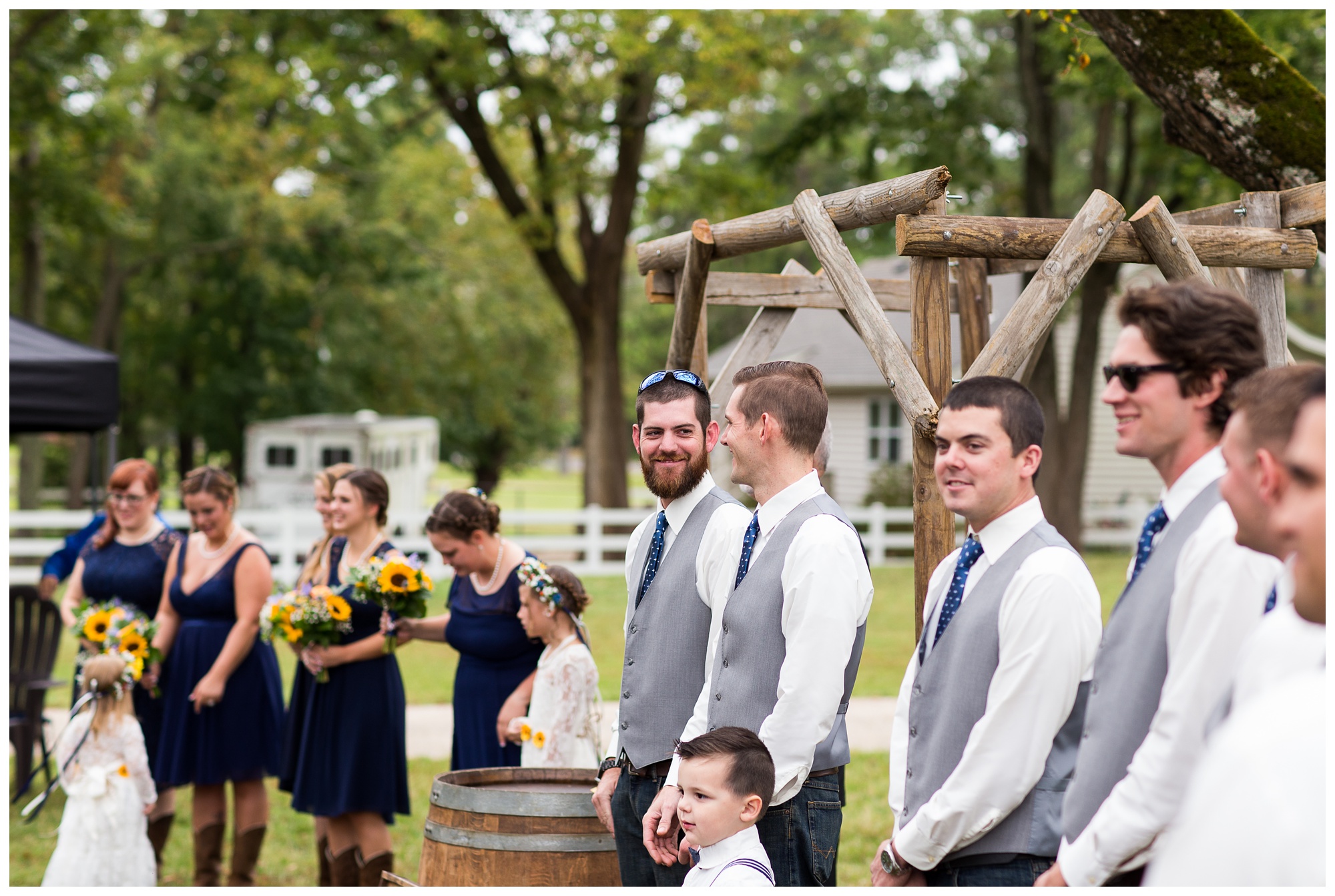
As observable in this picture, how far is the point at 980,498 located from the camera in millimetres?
2615

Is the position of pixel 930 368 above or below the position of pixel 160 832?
above

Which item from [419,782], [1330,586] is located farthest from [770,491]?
[419,782]

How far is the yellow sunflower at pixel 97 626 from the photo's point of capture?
5.79m

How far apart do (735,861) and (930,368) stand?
1664 millimetres

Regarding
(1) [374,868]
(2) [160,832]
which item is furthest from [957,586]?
(2) [160,832]

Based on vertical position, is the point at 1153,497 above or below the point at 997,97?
below

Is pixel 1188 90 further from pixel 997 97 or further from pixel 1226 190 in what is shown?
pixel 997 97

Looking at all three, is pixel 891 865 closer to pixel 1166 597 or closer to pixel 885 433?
pixel 1166 597

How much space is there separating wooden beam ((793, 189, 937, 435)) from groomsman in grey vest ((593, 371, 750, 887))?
0.60 metres

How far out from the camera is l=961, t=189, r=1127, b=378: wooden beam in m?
3.63

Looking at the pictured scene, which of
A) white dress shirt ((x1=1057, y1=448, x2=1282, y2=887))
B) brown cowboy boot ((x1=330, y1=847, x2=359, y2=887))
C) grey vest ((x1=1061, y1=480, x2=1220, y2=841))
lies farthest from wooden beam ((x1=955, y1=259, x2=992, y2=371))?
brown cowboy boot ((x1=330, y1=847, x2=359, y2=887))

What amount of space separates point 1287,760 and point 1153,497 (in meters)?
25.2

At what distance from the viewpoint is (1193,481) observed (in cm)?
226

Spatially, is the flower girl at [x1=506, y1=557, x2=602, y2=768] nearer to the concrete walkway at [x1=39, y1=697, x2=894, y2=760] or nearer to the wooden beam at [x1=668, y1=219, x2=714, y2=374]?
the wooden beam at [x1=668, y1=219, x2=714, y2=374]
